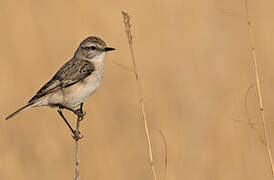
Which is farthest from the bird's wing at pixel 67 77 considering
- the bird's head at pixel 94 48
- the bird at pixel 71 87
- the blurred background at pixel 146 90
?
the blurred background at pixel 146 90

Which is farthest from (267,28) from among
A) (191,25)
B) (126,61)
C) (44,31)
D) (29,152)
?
(29,152)

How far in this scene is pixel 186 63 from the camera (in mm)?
10609

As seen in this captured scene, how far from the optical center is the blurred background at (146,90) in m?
8.44

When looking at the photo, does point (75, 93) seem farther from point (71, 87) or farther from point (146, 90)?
point (146, 90)

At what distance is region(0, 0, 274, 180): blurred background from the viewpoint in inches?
332

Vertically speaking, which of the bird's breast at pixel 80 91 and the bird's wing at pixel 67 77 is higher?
the bird's wing at pixel 67 77

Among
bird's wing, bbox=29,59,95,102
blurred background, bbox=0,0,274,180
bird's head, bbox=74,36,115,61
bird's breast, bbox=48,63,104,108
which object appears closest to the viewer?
bird's breast, bbox=48,63,104,108

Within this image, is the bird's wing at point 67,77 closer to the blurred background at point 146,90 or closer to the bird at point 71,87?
the bird at point 71,87

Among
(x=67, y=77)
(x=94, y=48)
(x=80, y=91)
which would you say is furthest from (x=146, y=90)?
(x=80, y=91)

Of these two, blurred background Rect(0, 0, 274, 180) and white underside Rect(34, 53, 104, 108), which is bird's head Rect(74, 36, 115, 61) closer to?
white underside Rect(34, 53, 104, 108)

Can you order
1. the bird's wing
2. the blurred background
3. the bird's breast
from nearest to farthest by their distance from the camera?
the bird's breast < the bird's wing < the blurred background

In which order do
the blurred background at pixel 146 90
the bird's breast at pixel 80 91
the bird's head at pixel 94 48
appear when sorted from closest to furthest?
the bird's breast at pixel 80 91 → the bird's head at pixel 94 48 → the blurred background at pixel 146 90

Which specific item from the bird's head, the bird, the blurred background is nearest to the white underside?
the bird

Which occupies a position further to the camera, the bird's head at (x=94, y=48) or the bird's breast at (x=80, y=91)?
the bird's head at (x=94, y=48)
